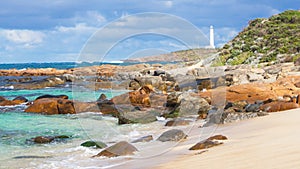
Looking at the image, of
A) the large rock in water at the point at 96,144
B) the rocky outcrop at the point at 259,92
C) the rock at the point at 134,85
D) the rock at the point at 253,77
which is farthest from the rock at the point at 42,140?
the rock at the point at 134,85

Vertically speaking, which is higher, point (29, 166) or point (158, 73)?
point (158, 73)

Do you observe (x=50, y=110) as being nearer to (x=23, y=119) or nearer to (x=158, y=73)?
(x=23, y=119)

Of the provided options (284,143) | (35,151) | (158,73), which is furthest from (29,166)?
(158,73)

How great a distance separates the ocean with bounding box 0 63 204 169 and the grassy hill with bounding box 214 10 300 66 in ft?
76.5

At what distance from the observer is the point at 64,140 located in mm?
12391

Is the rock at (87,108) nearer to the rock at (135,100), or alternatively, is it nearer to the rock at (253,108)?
the rock at (135,100)

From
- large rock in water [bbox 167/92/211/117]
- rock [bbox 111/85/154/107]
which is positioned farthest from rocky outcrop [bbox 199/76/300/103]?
rock [bbox 111/85/154/107]

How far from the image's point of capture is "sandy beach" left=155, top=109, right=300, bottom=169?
6.00 meters

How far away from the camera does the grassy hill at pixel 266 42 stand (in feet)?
131

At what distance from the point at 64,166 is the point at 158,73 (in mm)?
29179

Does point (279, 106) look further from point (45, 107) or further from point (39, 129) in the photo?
point (45, 107)

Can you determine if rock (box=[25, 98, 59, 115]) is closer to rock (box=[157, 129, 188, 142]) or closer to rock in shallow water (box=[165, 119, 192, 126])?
rock in shallow water (box=[165, 119, 192, 126])

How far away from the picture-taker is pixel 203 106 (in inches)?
650

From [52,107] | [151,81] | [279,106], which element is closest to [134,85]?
[151,81]
